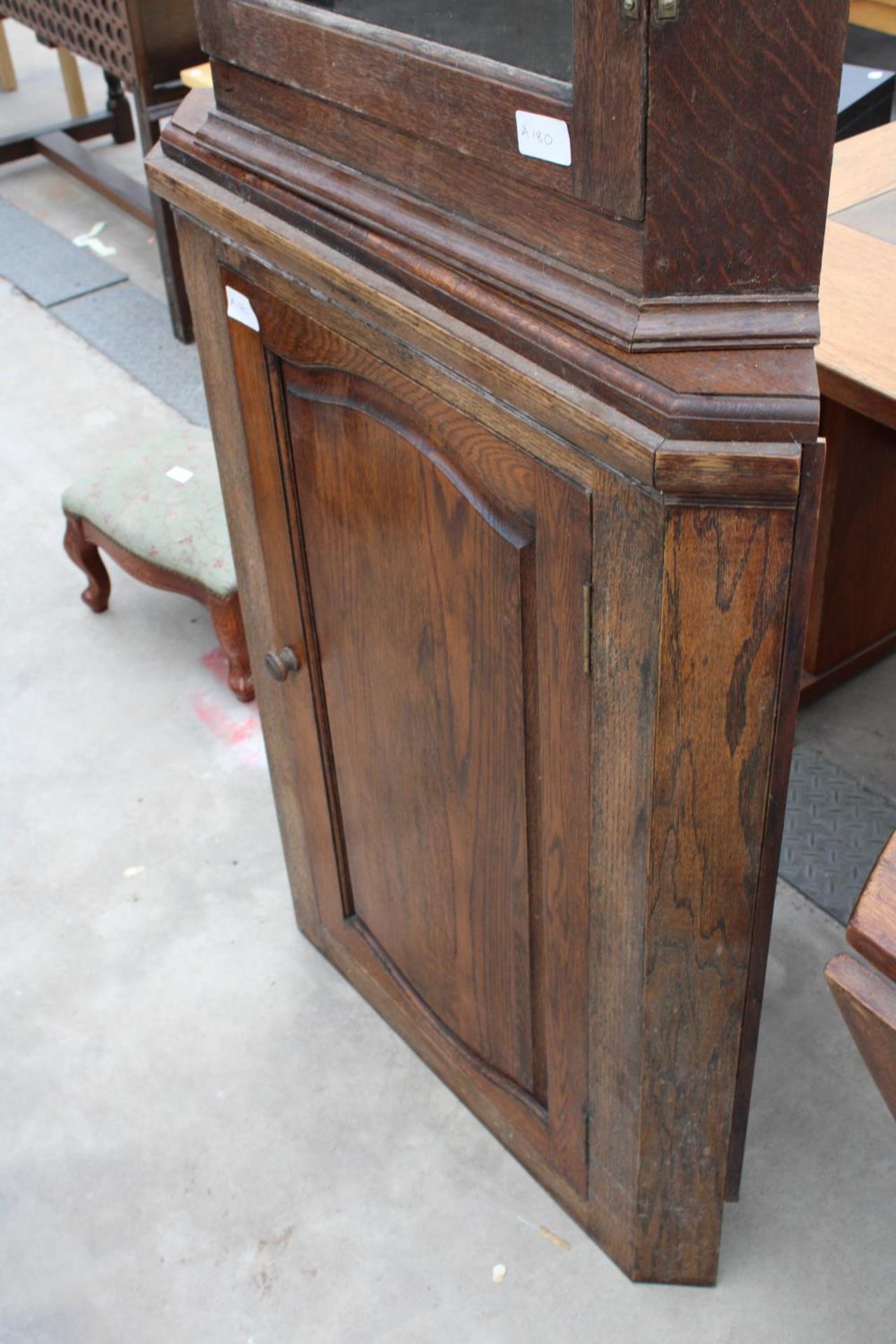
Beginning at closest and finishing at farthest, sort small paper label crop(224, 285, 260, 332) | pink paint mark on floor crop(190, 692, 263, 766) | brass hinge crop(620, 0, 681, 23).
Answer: brass hinge crop(620, 0, 681, 23) → small paper label crop(224, 285, 260, 332) → pink paint mark on floor crop(190, 692, 263, 766)

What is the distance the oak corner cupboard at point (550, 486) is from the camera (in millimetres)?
996

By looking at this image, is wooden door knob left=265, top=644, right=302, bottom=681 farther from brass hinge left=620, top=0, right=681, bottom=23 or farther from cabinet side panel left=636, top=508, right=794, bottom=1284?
brass hinge left=620, top=0, right=681, bottom=23

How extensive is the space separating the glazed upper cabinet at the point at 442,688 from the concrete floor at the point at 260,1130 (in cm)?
18

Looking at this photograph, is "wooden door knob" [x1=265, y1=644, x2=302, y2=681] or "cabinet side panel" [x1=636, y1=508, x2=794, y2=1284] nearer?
"cabinet side panel" [x1=636, y1=508, x2=794, y2=1284]

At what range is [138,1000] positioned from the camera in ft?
7.36

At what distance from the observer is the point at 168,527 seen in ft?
9.14

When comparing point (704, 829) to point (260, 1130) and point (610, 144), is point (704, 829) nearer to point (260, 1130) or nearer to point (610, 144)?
point (610, 144)

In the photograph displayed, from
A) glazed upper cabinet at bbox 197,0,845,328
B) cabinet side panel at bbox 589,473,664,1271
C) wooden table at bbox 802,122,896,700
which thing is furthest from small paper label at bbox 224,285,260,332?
wooden table at bbox 802,122,896,700

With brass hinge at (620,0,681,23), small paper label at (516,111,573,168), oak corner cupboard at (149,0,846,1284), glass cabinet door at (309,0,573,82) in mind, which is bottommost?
oak corner cupboard at (149,0,846,1284)

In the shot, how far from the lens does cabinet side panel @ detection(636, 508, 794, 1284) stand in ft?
3.54

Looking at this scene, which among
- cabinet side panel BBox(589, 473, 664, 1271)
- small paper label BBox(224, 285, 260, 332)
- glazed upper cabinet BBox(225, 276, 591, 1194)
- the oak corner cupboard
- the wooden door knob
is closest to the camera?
the oak corner cupboard

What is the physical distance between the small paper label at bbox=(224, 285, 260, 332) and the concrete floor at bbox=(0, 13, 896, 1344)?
118 centimetres

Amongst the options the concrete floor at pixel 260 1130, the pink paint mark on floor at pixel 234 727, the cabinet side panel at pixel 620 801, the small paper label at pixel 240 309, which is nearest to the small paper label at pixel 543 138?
the cabinet side panel at pixel 620 801

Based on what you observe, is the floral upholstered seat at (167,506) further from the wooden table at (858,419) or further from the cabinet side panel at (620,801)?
the cabinet side panel at (620,801)
